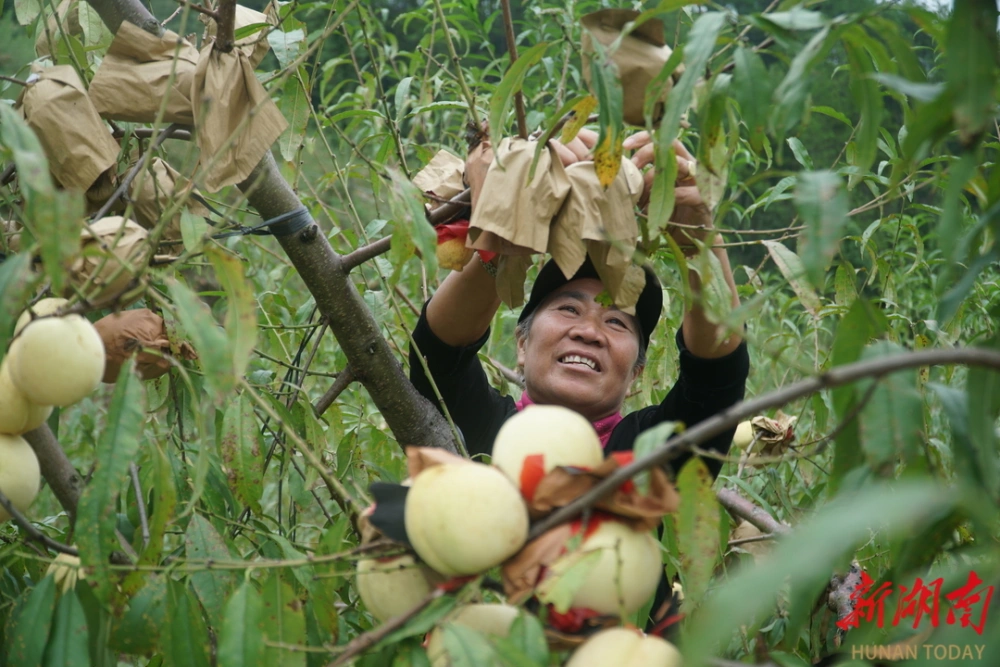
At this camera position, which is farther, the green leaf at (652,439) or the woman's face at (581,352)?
the woman's face at (581,352)

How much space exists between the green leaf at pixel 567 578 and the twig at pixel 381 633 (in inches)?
3.0

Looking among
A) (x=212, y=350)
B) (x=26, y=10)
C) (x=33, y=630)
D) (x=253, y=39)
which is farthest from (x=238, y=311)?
(x=26, y=10)

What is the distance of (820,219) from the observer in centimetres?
52

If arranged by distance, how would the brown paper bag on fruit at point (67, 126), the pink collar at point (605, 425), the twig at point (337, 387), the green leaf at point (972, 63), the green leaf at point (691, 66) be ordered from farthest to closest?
1. the pink collar at point (605, 425)
2. the twig at point (337, 387)
3. the brown paper bag on fruit at point (67, 126)
4. the green leaf at point (691, 66)
5. the green leaf at point (972, 63)

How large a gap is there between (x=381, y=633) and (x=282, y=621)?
15 cm

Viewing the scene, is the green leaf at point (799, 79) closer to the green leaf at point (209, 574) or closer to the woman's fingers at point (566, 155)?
the woman's fingers at point (566, 155)

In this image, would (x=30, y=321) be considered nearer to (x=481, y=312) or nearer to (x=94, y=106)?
(x=94, y=106)

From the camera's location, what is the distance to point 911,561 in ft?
1.97

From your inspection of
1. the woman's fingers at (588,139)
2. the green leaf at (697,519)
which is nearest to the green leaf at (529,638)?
the green leaf at (697,519)

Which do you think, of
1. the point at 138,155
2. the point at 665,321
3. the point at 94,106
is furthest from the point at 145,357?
the point at 665,321

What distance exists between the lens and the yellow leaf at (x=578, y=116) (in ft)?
2.80

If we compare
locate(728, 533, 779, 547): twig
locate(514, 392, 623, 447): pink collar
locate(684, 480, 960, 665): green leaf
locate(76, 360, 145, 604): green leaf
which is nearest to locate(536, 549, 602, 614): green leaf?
locate(684, 480, 960, 665): green leaf

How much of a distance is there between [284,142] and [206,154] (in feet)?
0.60

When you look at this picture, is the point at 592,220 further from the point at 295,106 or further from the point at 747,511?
the point at 747,511
